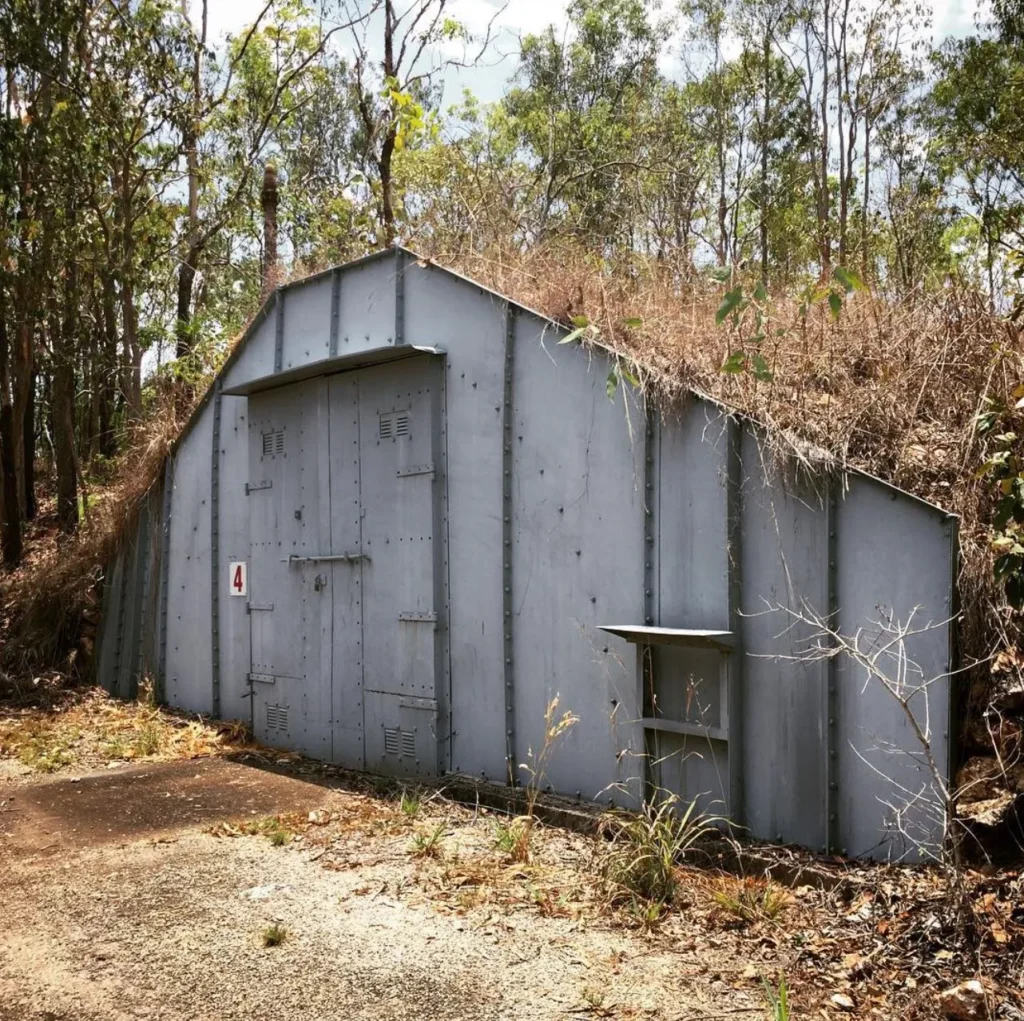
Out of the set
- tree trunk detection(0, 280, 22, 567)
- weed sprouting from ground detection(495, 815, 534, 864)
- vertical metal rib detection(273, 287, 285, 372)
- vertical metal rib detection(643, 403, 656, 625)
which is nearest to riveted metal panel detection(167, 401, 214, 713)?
vertical metal rib detection(273, 287, 285, 372)

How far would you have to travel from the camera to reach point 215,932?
5.42 meters

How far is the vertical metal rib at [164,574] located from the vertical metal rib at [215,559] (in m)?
1.08

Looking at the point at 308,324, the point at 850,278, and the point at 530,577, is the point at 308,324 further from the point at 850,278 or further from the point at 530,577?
the point at 850,278

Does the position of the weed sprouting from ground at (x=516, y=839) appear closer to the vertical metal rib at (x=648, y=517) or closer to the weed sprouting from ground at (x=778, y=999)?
the vertical metal rib at (x=648, y=517)

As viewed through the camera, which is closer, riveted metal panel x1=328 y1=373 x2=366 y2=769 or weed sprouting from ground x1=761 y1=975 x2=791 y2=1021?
weed sprouting from ground x1=761 y1=975 x2=791 y2=1021

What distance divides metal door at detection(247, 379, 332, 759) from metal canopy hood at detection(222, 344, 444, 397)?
13cm

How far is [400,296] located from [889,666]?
5133mm

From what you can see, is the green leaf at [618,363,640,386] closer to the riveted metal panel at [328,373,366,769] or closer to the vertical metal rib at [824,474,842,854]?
the vertical metal rib at [824,474,842,854]

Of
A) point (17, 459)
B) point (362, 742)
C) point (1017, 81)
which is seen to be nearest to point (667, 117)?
point (1017, 81)

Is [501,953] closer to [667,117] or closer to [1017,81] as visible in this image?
[1017,81]

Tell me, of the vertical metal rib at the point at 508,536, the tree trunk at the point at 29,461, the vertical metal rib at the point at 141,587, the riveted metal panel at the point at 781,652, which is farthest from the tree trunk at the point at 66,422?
the riveted metal panel at the point at 781,652

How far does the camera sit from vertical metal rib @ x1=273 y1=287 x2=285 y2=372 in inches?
402

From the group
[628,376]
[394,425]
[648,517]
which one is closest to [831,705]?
[648,517]

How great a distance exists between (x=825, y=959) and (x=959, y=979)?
1.87 feet
